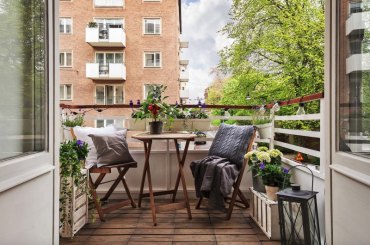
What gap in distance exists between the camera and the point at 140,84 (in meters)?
13.0

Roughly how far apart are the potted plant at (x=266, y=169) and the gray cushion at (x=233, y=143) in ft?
0.44

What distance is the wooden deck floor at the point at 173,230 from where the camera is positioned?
240 centimetres

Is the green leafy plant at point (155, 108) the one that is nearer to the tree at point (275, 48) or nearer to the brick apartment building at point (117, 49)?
the tree at point (275, 48)

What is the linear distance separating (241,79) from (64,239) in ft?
30.5

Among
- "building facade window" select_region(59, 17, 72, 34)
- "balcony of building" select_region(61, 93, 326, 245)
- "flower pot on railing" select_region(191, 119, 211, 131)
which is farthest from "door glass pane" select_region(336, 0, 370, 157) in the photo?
"building facade window" select_region(59, 17, 72, 34)

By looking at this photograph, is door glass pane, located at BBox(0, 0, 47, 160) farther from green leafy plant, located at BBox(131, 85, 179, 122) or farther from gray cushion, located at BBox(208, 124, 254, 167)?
gray cushion, located at BBox(208, 124, 254, 167)

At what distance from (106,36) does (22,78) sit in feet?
38.8

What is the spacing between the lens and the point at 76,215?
2549 mm

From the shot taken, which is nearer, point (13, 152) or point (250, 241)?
point (13, 152)

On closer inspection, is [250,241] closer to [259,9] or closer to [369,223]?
[369,223]

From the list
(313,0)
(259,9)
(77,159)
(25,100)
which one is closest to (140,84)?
(259,9)

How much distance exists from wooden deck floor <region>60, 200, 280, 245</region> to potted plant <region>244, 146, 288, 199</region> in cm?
38

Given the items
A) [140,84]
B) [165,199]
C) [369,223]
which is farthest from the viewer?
[140,84]

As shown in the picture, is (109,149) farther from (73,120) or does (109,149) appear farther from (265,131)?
(265,131)
